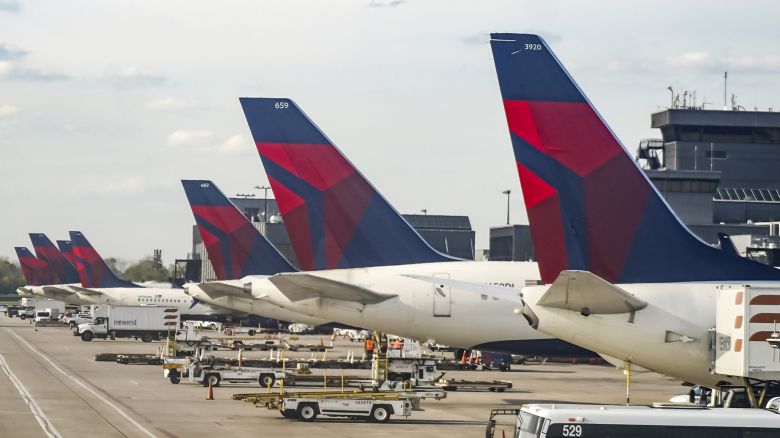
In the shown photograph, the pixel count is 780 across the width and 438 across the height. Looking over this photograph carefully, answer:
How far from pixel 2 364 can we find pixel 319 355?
80.1 feet

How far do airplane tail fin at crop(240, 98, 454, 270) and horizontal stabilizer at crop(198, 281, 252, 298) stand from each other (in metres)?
22.0

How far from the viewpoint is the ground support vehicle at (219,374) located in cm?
5228

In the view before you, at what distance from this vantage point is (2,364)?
6806cm

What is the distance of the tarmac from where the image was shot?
36.1 meters

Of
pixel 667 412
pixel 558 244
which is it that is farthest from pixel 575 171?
pixel 667 412

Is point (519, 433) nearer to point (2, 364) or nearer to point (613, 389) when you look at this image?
point (613, 389)

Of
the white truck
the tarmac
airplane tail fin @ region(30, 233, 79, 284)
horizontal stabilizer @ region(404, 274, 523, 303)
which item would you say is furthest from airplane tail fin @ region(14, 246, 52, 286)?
horizontal stabilizer @ region(404, 274, 523, 303)

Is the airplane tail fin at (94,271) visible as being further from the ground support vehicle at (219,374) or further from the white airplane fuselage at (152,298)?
the ground support vehicle at (219,374)

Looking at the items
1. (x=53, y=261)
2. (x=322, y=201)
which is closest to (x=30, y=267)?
(x=53, y=261)

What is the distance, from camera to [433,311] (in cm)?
4225

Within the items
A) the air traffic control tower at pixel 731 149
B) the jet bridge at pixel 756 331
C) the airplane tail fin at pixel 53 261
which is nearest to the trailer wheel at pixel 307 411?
the jet bridge at pixel 756 331

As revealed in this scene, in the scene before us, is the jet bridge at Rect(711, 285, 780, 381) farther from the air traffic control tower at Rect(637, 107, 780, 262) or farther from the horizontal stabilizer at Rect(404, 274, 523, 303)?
the air traffic control tower at Rect(637, 107, 780, 262)

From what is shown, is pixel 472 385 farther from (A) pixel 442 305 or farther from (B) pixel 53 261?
(B) pixel 53 261

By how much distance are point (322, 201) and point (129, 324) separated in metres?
62.6
